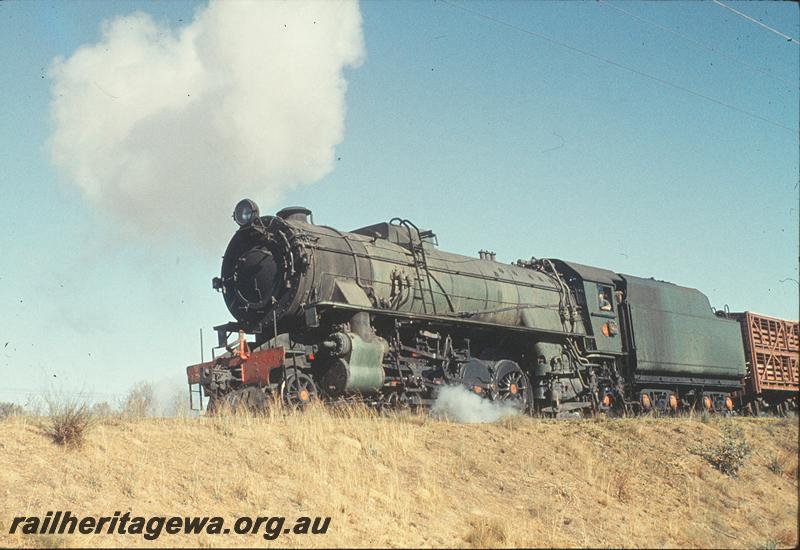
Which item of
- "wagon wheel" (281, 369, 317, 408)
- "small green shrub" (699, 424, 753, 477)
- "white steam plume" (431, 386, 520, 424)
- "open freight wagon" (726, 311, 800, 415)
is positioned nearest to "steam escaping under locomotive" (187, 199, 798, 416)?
"wagon wheel" (281, 369, 317, 408)

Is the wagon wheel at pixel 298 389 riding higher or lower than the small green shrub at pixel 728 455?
higher

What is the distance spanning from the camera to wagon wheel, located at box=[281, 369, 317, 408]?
12922mm

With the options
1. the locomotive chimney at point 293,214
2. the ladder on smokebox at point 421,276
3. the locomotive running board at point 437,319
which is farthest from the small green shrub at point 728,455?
the locomotive chimney at point 293,214

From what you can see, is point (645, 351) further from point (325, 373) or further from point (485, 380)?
point (325, 373)

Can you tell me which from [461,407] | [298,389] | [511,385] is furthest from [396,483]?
[511,385]

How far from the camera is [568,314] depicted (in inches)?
784

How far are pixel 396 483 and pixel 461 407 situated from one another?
583cm

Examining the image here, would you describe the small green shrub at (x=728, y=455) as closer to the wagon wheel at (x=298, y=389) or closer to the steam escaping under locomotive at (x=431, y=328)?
the steam escaping under locomotive at (x=431, y=328)

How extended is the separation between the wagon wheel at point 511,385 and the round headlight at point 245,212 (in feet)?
20.6

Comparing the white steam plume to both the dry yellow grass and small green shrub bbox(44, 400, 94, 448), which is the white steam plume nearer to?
the dry yellow grass

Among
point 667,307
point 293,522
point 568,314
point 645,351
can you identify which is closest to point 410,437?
point 293,522

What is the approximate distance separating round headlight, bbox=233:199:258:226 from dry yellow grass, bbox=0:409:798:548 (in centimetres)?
445

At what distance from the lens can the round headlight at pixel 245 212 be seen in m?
14.9

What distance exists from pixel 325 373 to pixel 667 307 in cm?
1287
